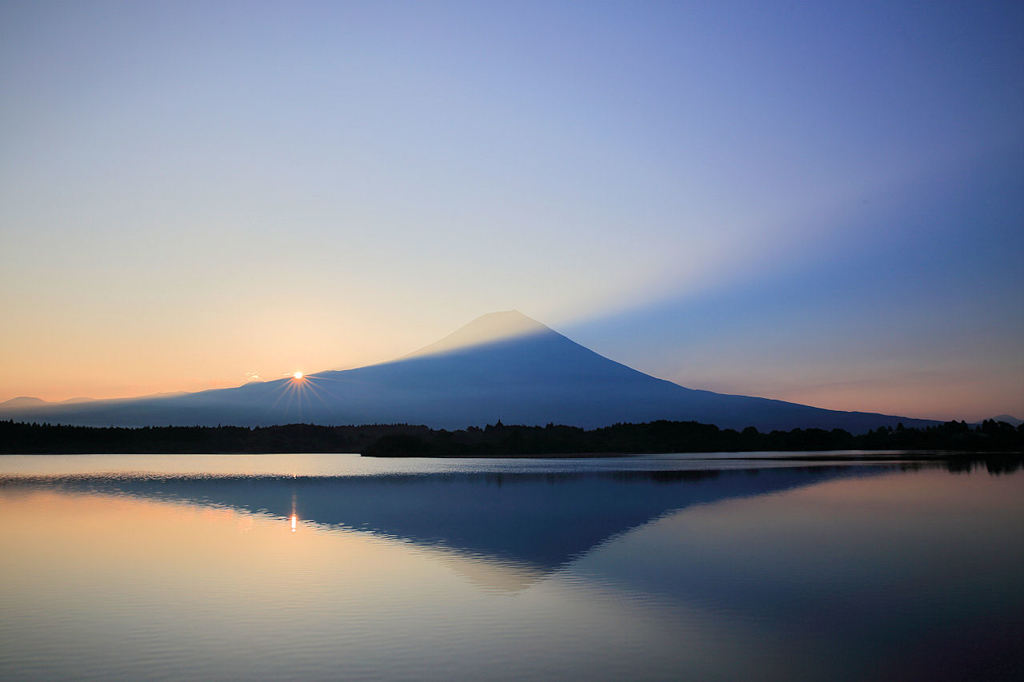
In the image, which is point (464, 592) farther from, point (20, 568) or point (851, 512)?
point (851, 512)

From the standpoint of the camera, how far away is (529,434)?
187875mm

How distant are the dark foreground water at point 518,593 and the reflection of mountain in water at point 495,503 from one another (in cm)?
33

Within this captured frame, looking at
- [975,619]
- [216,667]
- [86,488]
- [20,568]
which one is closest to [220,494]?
[86,488]

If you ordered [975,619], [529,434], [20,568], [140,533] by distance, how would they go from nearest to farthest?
[975,619] → [20,568] → [140,533] → [529,434]

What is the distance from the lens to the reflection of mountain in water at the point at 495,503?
2856 centimetres

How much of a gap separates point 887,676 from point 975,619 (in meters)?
5.31

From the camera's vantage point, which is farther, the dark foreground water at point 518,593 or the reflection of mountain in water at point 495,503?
the reflection of mountain in water at point 495,503

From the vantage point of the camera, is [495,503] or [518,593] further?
[495,503]

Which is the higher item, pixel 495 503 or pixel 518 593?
pixel 518 593

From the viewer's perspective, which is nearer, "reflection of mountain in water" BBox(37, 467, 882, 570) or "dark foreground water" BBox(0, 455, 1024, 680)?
"dark foreground water" BBox(0, 455, 1024, 680)

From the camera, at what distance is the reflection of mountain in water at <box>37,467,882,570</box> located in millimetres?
28562

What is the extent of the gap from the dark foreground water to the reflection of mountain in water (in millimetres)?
328

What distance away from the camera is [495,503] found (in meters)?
44.5

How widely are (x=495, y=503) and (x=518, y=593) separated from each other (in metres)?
Result: 25.9
